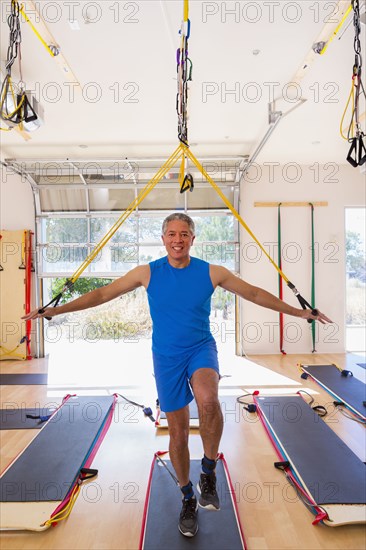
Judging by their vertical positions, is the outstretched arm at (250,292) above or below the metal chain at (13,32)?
below

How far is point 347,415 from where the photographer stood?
148 inches

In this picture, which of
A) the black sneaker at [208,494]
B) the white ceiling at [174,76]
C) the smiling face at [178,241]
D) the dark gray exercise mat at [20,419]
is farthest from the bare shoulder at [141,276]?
the dark gray exercise mat at [20,419]

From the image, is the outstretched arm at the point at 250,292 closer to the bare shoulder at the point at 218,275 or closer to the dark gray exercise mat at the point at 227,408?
the bare shoulder at the point at 218,275

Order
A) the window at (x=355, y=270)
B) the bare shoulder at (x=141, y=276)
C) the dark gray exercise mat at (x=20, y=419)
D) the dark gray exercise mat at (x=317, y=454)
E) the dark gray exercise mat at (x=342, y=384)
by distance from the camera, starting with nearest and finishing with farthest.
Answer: the bare shoulder at (x=141, y=276) < the dark gray exercise mat at (x=317, y=454) < the dark gray exercise mat at (x=20, y=419) < the dark gray exercise mat at (x=342, y=384) < the window at (x=355, y=270)

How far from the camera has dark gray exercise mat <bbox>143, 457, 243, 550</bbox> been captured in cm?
192

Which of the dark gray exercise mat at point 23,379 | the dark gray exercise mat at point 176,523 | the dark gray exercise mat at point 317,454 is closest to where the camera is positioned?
the dark gray exercise mat at point 176,523

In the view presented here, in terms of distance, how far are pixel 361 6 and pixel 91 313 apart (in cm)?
587

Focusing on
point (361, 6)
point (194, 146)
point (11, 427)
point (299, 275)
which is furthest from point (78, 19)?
point (299, 275)

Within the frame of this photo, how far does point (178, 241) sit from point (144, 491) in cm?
161

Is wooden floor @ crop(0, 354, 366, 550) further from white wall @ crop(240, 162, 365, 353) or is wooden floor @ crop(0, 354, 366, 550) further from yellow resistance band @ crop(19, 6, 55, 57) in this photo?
yellow resistance band @ crop(19, 6, 55, 57)

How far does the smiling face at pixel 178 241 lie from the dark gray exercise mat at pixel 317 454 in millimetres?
1610

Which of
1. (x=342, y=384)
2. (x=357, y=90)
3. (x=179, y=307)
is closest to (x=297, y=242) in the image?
(x=342, y=384)

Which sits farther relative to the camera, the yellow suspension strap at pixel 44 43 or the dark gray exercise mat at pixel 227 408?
the dark gray exercise mat at pixel 227 408

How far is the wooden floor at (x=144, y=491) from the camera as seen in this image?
2027 millimetres
